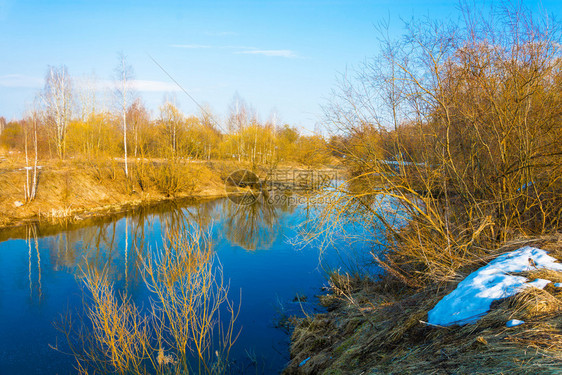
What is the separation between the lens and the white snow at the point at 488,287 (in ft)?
11.9

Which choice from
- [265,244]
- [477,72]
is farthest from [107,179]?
[477,72]

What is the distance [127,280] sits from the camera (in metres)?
9.56

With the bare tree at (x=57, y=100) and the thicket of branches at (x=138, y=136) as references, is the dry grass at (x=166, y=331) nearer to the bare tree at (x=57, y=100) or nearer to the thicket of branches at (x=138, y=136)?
the thicket of branches at (x=138, y=136)

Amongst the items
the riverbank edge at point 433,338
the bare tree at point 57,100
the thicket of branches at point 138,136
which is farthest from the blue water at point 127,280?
the bare tree at point 57,100

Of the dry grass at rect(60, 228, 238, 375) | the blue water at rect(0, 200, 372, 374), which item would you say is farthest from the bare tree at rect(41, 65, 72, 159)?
the dry grass at rect(60, 228, 238, 375)

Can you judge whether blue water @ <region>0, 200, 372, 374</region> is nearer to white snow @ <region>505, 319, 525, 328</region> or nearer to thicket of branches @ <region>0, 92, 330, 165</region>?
white snow @ <region>505, 319, 525, 328</region>

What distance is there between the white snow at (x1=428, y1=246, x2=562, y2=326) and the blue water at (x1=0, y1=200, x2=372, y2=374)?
3.01m

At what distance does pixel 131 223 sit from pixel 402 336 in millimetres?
15368

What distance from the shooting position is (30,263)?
11.1m

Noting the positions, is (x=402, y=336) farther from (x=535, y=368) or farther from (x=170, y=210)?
(x=170, y=210)

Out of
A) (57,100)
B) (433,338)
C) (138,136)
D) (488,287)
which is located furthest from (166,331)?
(57,100)

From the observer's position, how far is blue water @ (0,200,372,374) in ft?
21.5

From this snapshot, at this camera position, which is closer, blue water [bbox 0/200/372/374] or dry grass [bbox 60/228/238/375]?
dry grass [bbox 60/228/238/375]

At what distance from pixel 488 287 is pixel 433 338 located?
83 centimetres
